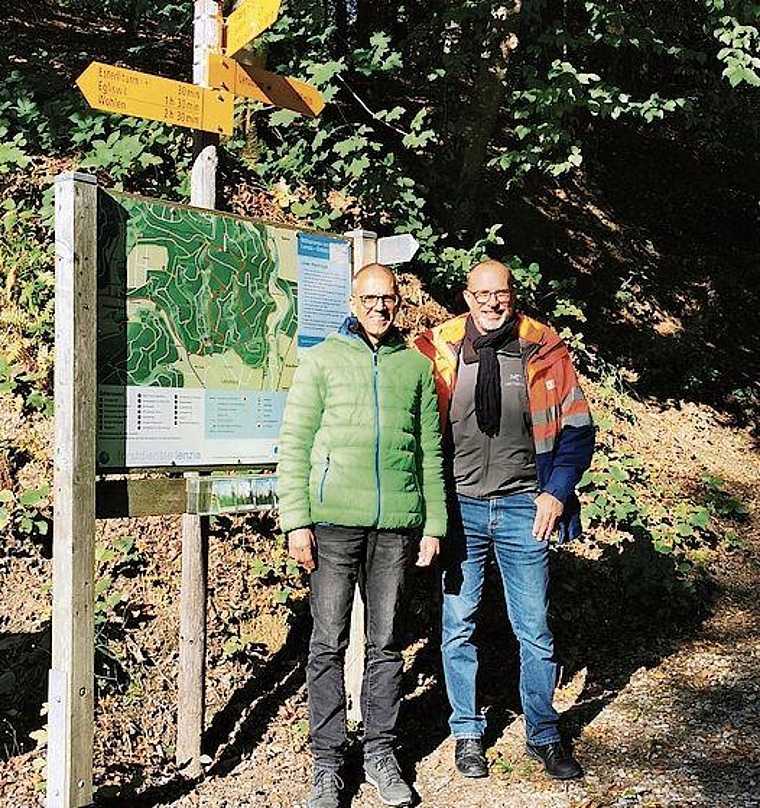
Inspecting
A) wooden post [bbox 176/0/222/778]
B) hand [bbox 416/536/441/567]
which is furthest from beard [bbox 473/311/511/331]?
wooden post [bbox 176/0/222/778]

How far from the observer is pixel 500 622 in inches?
263

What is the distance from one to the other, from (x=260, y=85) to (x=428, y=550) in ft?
7.67

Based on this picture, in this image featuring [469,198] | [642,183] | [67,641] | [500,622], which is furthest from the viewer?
[642,183]

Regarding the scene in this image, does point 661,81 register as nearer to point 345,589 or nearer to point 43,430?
point 43,430

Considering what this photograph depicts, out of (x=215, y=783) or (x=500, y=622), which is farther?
(x=500, y=622)

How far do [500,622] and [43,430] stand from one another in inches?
131

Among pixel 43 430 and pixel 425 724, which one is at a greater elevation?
pixel 43 430

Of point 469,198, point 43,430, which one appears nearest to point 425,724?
point 43,430

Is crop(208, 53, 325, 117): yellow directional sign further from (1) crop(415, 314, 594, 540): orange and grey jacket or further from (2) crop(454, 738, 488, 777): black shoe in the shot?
(2) crop(454, 738, 488, 777): black shoe

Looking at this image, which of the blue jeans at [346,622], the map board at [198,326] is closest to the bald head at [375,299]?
the map board at [198,326]

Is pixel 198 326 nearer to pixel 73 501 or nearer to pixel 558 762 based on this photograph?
pixel 73 501

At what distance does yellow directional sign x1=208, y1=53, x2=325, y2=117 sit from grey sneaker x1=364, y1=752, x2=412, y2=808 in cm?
310

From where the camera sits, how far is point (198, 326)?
4.48 meters

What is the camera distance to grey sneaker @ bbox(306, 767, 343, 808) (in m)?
4.22
